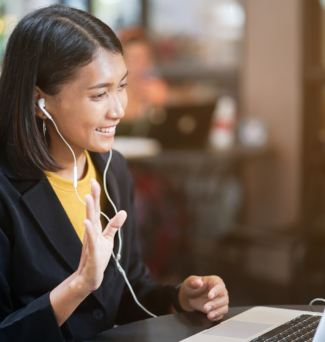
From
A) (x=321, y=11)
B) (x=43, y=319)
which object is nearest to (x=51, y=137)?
(x=43, y=319)

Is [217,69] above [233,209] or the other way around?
above

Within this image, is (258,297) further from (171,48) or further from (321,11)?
(171,48)

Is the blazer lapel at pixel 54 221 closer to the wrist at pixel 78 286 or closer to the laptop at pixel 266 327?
the wrist at pixel 78 286

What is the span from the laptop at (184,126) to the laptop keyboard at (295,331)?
7.46 feet

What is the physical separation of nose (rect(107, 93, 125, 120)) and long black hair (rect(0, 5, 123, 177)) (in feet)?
0.30

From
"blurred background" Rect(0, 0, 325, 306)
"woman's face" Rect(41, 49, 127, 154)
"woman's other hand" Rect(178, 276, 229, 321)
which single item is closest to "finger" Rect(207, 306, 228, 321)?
"woman's other hand" Rect(178, 276, 229, 321)

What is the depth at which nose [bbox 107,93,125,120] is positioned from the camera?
103cm

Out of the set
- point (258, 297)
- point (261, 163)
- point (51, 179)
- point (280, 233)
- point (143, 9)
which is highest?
point (143, 9)

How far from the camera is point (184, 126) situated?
3.17 m

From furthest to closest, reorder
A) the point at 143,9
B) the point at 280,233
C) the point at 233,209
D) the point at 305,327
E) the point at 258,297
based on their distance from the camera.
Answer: the point at 143,9 → the point at 233,209 → the point at 280,233 → the point at 258,297 → the point at 305,327

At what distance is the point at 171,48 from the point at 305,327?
144 inches

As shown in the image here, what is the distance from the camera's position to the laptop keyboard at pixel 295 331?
812 mm

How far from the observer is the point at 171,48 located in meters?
4.26

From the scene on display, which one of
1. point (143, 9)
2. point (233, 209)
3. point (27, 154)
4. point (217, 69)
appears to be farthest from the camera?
point (143, 9)
